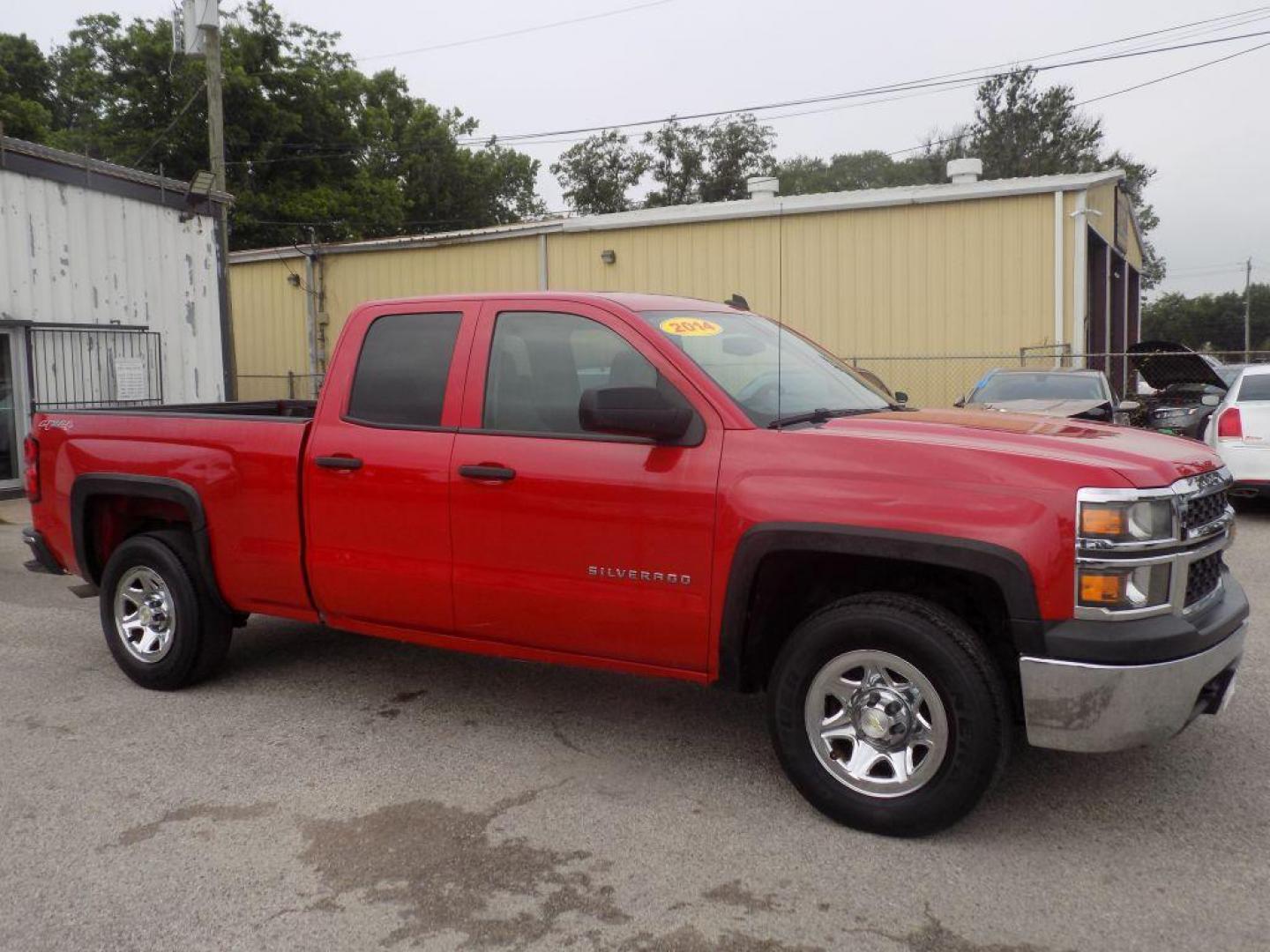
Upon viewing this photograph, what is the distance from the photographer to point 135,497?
5734mm

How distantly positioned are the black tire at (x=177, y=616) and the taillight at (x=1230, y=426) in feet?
31.5

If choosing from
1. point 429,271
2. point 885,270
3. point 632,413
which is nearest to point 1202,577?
point 632,413

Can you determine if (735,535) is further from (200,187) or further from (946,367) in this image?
(946,367)

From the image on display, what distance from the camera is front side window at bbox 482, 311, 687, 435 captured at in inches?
171

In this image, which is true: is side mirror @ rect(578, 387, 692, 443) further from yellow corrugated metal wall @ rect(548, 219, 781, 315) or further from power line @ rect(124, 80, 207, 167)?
power line @ rect(124, 80, 207, 167)

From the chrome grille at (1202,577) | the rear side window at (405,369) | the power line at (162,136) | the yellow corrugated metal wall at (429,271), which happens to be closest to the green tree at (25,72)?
the power line at (162,136)

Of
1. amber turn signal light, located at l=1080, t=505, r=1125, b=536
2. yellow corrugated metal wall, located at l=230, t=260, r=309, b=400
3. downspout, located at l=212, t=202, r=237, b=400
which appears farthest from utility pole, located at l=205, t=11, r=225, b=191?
amber turn signal light, located at l=1080, t=505, r=1125, b=536

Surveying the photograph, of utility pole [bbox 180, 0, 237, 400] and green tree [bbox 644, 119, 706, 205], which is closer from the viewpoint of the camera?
utility pole [bbox 180, 0, 237, 400]

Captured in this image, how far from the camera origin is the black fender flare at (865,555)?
11.3ft

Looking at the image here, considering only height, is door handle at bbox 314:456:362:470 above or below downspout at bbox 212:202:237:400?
below

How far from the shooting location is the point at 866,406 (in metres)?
4.70

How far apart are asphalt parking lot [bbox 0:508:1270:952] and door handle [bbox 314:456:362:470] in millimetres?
1184

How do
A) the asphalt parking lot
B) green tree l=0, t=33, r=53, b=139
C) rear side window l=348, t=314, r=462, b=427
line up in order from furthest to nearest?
1. green tree l=0, t=33, r=53, b=139
2. rear side window l=348, t=314, r=462, b=427
3. the asphalt parking lot

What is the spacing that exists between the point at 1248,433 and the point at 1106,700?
28.7ft
